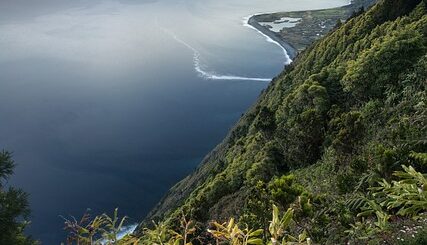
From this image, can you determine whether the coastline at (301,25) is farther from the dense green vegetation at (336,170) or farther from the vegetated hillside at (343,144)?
the dense green vegetation at (336,170)

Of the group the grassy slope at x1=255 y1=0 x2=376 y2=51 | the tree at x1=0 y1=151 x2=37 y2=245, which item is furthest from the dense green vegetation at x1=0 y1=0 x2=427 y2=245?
the grassy slope at x1=255 y1=0 x2=376 y2=51

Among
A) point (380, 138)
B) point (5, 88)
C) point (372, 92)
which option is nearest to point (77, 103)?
point (5, 88)

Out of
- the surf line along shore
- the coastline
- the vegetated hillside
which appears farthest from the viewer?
the coastline

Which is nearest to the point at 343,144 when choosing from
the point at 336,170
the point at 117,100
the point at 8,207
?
the point at 336,170

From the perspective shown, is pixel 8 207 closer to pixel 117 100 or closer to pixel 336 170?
pixel 336 170

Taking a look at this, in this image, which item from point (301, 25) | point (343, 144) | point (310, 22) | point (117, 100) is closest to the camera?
point (343, 144)

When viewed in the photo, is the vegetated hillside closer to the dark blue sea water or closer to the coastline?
the dark blue sea water

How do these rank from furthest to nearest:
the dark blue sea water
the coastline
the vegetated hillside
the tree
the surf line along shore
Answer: the coastline, the surf line along shore, the dark blue sea water, the tree, the vegetated hillside
